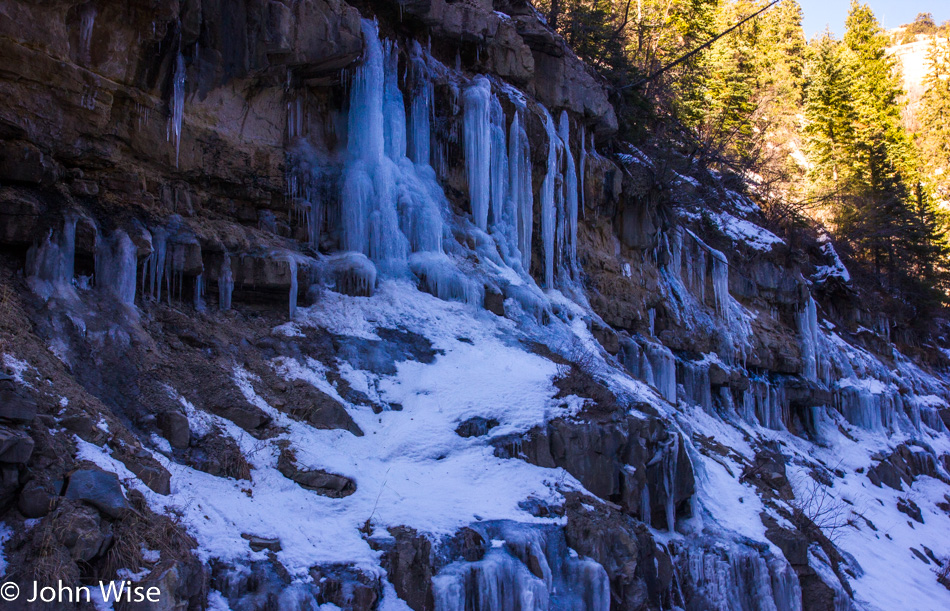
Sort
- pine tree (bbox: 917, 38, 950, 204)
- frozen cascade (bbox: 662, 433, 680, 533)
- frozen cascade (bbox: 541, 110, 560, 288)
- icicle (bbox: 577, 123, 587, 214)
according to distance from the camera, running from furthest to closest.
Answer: pine tree (bbox: 917, 38, 950, 204), icicle (bbox: 577, 123, 587, 214), frozen cascade (bbox: 541, 110, 560, 288), frozen cascade (bbox: 662, 433, 680, 533)

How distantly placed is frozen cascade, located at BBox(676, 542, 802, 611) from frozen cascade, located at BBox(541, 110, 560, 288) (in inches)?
326

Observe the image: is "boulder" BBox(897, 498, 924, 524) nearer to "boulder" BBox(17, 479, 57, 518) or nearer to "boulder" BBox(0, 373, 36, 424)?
"boulder" BBox(17, 479, 57, 518)

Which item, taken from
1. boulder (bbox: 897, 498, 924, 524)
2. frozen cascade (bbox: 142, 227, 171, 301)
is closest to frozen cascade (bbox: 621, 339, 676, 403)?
boulder (bbox: 897, 498, 924, 524)

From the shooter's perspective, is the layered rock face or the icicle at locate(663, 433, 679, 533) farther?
the icicle at locate(663, 433, 679, 533)

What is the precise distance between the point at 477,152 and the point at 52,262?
939cm

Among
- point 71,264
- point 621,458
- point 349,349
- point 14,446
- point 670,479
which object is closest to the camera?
point 14,446

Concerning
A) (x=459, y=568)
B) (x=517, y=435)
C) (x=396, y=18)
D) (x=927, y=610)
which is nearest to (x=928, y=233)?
(x=927, y=610)

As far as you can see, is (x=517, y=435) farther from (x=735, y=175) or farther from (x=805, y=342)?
(x=735, y=175)

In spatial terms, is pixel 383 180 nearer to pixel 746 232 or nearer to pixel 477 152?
pixel 477 152

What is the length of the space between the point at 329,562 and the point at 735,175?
2497cm

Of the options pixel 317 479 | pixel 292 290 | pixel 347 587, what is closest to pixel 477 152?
pixel 292 290

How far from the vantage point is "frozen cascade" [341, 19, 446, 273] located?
14.2 metres

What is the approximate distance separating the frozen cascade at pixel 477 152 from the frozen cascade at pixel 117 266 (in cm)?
794

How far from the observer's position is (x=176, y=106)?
12219 mm
